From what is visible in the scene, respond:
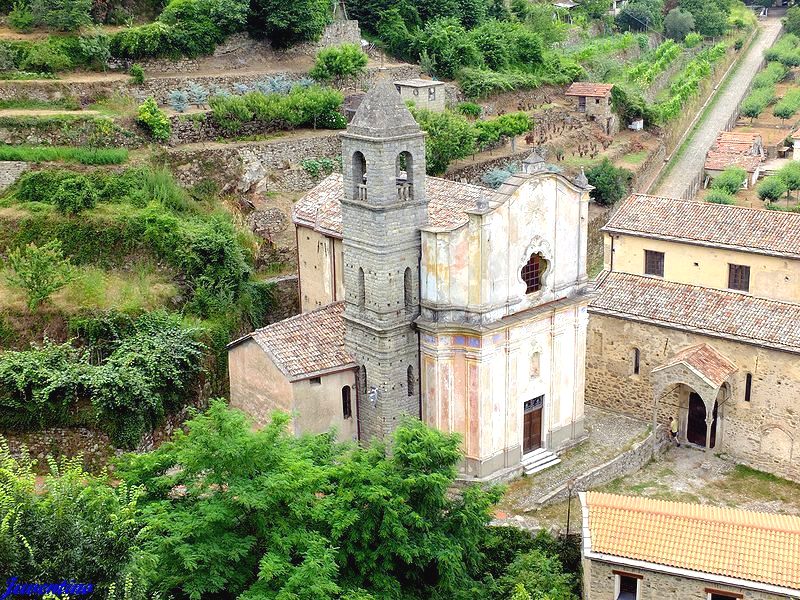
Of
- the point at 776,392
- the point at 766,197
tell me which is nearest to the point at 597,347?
the point at 776,392

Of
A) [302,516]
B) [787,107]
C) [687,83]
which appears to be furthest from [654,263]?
[787,107]

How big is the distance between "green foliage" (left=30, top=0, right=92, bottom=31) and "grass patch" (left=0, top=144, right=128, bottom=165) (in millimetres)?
10252

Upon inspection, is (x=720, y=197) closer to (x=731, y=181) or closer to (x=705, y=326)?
(x=731, y=181)

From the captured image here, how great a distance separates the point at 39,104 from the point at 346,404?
23.2 meters

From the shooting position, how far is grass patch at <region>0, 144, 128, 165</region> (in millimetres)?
38031

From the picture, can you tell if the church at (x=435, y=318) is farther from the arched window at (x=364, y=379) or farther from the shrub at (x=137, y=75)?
the shrub at (x=137, y=75)

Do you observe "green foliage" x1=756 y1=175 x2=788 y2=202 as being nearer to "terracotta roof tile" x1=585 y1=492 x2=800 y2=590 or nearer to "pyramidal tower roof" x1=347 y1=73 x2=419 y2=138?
"pyramidal tower roof" x1=347 y1=73 x2=419 y2=138

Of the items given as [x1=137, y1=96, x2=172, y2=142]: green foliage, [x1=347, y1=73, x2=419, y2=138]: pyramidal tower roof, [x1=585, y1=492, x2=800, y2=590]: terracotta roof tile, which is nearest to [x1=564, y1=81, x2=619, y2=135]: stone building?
[x1=137, y1=96, x2=172, y2=142]: green foliage

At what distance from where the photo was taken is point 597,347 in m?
35.2

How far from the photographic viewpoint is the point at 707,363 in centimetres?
3167

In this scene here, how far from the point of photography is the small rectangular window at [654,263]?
37875 millimetres

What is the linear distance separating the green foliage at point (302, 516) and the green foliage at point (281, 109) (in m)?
26.5

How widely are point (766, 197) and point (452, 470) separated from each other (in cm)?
4414

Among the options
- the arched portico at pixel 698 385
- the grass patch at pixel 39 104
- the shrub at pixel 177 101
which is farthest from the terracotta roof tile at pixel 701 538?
the grass patch at pixel 39 104
